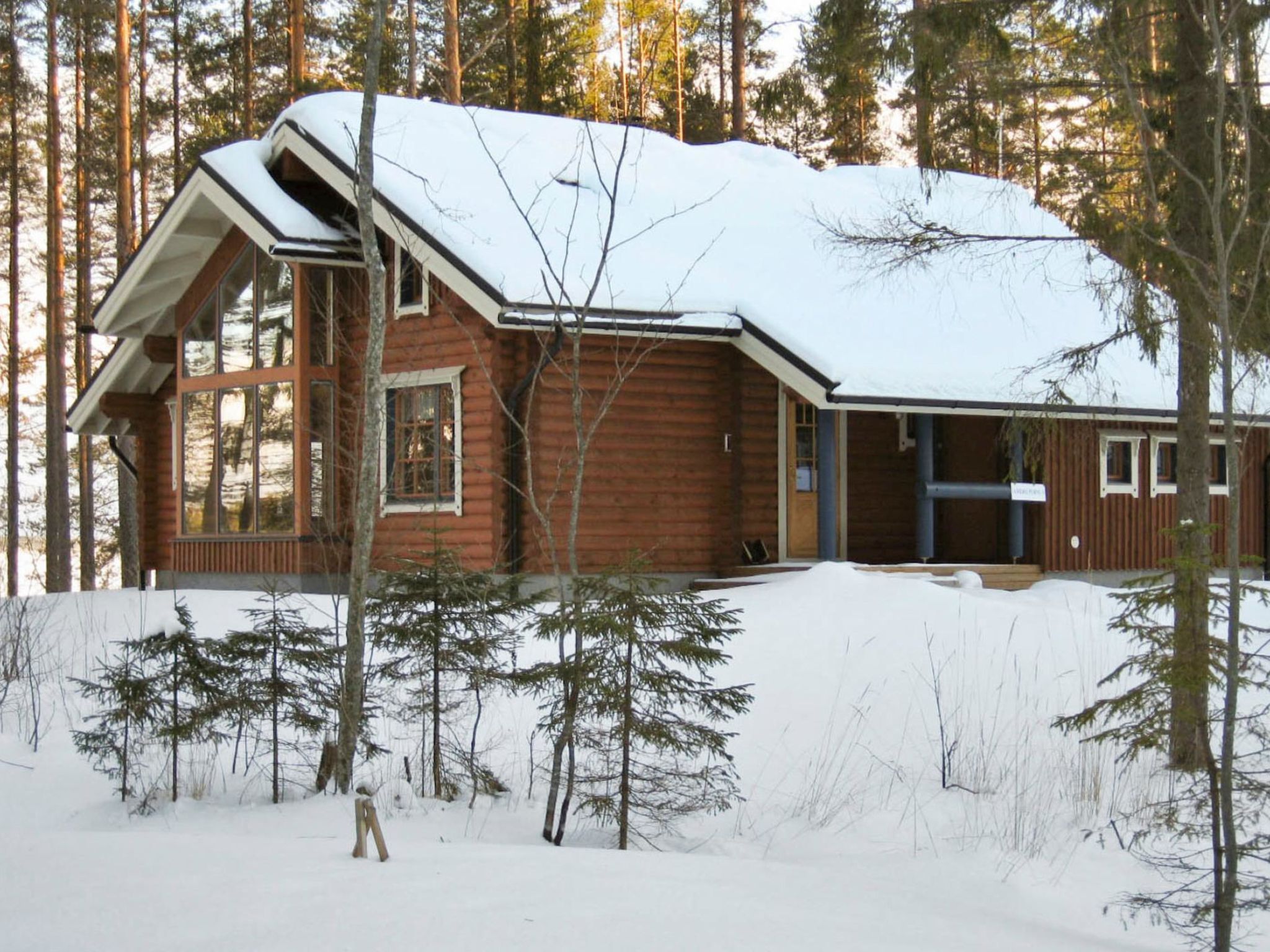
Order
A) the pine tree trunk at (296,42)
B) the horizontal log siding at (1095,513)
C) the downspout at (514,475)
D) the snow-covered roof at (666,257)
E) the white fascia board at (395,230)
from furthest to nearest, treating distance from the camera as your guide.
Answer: the pine tree trunk at (296,42)
the horizontal log siding at (1095,513)
the snow-covered roof at (666,257)
the downspout at (514,475)
the white fascia board at (395,230)

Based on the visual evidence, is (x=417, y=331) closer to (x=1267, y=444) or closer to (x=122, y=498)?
(x=1267, y=444)

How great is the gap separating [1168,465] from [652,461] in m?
6.94

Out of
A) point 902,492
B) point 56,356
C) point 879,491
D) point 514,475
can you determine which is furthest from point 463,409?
point 56,356

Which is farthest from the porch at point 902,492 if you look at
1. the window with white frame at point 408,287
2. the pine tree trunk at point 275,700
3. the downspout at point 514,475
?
the pine tree trunk at point 275,700

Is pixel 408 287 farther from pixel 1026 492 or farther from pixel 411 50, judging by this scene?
pixel 411 50

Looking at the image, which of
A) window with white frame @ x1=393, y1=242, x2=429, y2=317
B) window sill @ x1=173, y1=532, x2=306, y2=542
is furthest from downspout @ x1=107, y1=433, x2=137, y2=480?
window with white frame @ x1=393, y1=242, x2=429, y2=317

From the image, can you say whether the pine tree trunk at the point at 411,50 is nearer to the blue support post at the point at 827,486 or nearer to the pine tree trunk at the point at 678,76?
the pine tree trunk at the point at 678,76

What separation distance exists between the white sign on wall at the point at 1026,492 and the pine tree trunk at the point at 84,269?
16201mm

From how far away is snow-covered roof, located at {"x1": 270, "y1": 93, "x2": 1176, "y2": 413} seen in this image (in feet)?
48.8

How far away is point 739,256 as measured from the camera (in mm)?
17078

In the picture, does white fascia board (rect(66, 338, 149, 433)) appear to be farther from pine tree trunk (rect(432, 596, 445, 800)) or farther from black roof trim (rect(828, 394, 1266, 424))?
pine tree trunk (rect(432, 596, 445, 800))

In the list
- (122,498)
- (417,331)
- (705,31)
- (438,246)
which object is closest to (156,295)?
(417,331)

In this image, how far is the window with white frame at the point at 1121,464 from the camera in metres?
17.3

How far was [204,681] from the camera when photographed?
8359 mm
